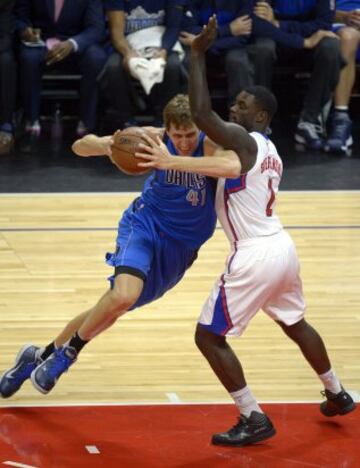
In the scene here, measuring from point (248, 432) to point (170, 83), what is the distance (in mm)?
6570

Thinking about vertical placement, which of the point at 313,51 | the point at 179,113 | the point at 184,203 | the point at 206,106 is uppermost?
the point at 206,106

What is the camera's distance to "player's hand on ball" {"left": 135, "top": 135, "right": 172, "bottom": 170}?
5.31m

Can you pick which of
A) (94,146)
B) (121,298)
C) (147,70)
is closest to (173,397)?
(121,298)

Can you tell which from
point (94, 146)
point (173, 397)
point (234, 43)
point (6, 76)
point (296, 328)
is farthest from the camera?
point (234, 43)

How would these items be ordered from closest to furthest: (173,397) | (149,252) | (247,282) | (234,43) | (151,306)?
(247,282), (149,252), (173,397), (151,306), (234,43)

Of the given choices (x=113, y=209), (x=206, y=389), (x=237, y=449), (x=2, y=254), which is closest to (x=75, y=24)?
(x=113, y=209)

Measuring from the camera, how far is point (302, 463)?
533 cm

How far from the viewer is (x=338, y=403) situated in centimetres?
579

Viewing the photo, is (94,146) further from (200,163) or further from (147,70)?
(147,70)

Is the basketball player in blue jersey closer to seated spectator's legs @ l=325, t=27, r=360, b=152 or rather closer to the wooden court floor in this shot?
the wooden court floor

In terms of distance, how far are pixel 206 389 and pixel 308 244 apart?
2933mm

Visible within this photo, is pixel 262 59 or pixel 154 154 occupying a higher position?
pixel 154 154

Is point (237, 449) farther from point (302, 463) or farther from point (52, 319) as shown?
point (52, 319)

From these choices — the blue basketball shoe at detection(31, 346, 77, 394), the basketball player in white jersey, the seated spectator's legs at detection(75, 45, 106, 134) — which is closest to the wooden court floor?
the blue basketball shoe at detection(31, 346, 77, 394)
